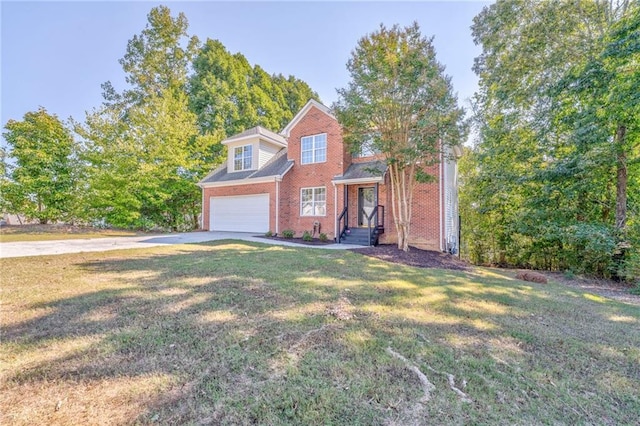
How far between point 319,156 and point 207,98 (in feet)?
48.7

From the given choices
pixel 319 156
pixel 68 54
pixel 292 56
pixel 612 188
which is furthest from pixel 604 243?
pixel 68 54

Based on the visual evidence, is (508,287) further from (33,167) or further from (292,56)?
(33,167)

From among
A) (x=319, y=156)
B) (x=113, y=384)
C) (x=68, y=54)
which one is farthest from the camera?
(x=319, y=156)

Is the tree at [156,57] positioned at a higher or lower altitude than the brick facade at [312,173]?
higher

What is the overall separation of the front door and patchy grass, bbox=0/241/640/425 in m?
7.91

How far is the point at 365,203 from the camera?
13266 mm

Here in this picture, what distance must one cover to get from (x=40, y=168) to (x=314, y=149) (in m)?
15.7

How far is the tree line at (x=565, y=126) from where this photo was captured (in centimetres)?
826

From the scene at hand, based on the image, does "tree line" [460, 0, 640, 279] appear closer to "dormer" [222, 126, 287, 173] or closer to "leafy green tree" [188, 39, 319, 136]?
"dormer" [222, 126, 287, 173]

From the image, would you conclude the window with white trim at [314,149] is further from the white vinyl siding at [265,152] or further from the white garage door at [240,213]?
the white vinyl siding at [265,152]

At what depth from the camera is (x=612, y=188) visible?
1030cm

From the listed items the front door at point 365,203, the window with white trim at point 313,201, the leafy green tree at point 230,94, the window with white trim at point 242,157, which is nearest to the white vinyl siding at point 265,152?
the window with white trim at point 242,157

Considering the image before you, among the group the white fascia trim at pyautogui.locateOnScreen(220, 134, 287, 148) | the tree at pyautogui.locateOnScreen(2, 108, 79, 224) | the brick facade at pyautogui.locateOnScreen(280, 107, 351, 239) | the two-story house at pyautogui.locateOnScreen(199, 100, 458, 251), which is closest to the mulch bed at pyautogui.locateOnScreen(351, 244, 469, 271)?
the two-story house at pyautogui.locateOnScreen(199, 100, 458, 251)

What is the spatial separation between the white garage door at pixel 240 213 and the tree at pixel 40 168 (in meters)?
8.48
